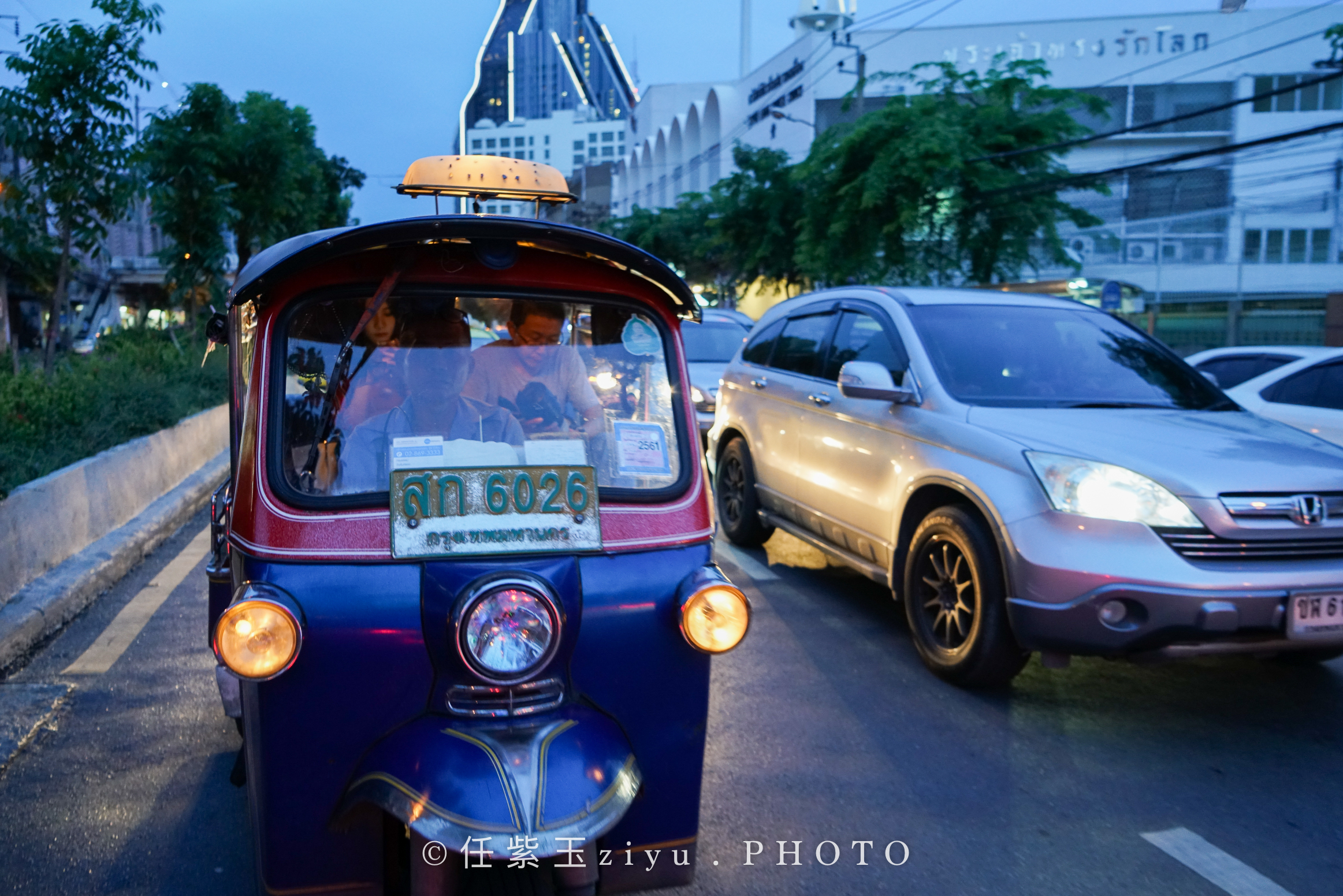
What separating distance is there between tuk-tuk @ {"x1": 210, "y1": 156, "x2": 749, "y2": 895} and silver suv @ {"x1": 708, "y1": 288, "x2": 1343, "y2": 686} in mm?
2024

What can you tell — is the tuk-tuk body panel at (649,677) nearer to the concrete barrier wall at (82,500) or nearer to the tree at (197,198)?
the concrete barrier wall at (82,500)

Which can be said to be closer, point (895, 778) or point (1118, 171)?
point (895, 778)

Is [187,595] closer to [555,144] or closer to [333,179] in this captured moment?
[333,179]

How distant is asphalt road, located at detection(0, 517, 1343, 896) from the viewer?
125 inches

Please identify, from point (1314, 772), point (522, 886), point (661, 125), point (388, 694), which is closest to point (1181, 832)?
point (1314, 772)

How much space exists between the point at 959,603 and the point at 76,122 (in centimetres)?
999

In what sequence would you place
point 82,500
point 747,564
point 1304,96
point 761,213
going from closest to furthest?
point 82,500
point 747,564
point 761,213
point 1304,96

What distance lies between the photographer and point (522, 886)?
2.32m

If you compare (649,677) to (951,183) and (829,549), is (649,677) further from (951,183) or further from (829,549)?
(951,183)

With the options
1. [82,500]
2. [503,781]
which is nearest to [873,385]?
[503,781]

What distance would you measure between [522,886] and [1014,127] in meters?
18.4

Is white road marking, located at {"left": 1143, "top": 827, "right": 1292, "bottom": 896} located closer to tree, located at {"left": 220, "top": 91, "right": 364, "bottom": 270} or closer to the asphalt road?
the asphalt road

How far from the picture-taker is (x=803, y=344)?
687 cm

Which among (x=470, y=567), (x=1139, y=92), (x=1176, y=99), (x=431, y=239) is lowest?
(x=470, y=567)
